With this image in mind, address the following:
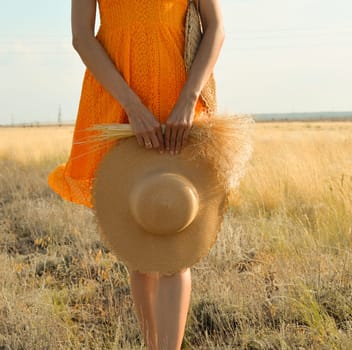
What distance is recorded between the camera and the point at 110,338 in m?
2.89

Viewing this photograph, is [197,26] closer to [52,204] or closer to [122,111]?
[122,111]

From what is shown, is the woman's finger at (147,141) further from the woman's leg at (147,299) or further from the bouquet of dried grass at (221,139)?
the woman's leg at (147,299)

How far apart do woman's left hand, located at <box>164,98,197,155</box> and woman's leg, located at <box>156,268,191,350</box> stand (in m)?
0.48

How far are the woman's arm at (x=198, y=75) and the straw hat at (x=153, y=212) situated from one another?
67 millimetres

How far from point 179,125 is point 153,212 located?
1.02 ft

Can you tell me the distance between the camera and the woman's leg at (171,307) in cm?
216

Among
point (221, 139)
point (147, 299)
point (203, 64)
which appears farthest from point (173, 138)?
point (147, 299)

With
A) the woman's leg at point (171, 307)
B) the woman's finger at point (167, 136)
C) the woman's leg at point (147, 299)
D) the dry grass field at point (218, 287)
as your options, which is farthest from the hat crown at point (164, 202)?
the dry grass field at point (218, 287)

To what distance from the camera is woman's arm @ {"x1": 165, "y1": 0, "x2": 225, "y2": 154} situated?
204cm

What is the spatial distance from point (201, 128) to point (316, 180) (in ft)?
13.8

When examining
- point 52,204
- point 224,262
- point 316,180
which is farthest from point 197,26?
point 52,204

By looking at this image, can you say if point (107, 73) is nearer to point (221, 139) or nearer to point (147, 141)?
point (147, 141)

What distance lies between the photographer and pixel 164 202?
2018mm

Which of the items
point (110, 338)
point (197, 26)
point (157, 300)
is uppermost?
point (197, 26)
